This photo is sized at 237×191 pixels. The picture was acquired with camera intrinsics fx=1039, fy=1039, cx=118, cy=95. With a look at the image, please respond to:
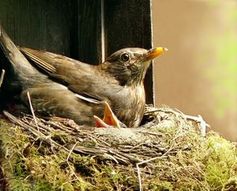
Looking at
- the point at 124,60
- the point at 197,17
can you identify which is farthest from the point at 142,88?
the point at 197,17

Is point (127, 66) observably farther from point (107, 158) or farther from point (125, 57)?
point (107, 158)

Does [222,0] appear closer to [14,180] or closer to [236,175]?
[236,175]

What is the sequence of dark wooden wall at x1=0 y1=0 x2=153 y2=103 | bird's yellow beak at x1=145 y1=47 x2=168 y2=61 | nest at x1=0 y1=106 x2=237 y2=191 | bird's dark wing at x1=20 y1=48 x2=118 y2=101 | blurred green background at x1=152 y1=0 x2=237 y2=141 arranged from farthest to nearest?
blurred green background at x1=152 y1=0 x2=237 y2=141
dark wooden wall at x1=0 y1=0 x2=153 y2=103
bird's yellow beak at x1=145 y1=47 x2=168 y2=61
bird's dark wing at x1=20 y1=48 x2=118 y2=101
nest at x1=0 y1=106 x2=237 y2=191

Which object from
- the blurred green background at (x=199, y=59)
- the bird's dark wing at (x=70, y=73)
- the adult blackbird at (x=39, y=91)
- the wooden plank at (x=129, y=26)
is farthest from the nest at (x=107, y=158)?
the blurred green background at (x=199, y=59)

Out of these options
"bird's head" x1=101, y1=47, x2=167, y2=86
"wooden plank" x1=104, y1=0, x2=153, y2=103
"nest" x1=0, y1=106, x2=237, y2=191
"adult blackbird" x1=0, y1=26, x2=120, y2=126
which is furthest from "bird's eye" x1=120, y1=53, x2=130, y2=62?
"nest" x1=0, y1=106, x2=237, y2=191

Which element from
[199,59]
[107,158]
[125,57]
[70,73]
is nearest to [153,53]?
[125,57]

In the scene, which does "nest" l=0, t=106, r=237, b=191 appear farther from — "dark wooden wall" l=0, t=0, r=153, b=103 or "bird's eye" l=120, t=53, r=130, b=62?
"dark wooden wall" l=0, t=0, r=153, b=103

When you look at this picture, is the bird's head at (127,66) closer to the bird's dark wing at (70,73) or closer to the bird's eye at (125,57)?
the bird's eye at (125,57)
